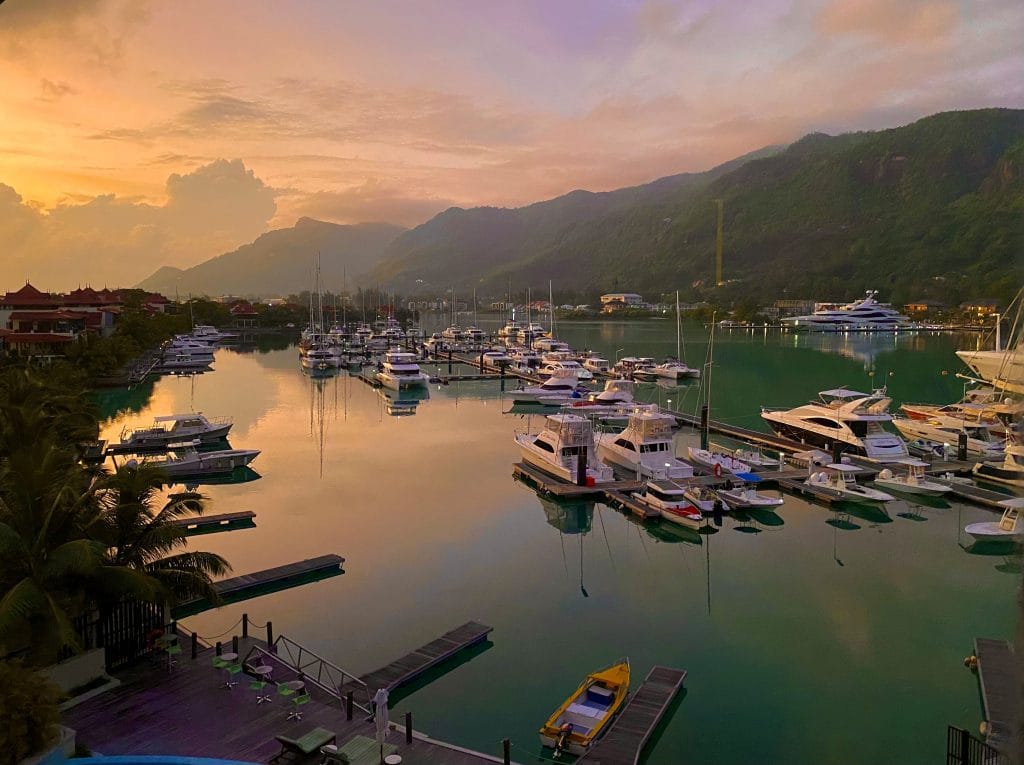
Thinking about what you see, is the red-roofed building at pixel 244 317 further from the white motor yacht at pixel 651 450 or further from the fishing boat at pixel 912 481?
the fishing boat at pixel 912 481

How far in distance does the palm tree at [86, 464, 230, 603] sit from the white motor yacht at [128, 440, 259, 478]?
1507 cm

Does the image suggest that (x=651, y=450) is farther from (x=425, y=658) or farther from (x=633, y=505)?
(x=425, y=658)

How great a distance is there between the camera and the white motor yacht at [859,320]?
128m

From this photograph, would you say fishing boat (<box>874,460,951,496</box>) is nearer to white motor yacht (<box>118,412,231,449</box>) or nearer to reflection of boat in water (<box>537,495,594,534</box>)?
reflection of boat in water (<box>537,495,594,534</box>)

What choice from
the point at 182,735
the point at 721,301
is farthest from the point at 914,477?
the point at 721,301

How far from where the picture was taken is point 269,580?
1656cm

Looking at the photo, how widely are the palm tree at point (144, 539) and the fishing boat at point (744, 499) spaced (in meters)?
15.5

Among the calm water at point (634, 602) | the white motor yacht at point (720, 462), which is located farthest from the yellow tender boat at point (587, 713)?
the white motor yacht at point (720, 462)

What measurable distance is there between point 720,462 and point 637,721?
53.0ft

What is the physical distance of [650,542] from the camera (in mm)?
20422

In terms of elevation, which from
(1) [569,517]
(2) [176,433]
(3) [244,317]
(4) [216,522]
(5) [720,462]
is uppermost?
(3) [244,317]

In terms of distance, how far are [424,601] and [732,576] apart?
7.51 meters

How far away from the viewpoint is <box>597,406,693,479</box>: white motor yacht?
81.9 feet

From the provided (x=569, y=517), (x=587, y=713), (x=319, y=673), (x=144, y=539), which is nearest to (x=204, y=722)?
(x=319, y=673)
